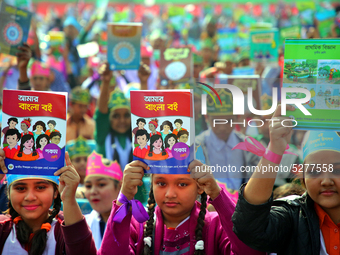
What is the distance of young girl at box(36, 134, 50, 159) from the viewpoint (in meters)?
2.13

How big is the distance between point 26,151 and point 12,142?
0.10m

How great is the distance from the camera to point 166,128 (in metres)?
2.04

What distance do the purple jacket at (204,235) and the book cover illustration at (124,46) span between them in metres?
2.30

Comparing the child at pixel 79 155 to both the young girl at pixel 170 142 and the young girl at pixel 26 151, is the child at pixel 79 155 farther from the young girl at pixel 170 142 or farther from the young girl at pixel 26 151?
the young girl at pixel 170 142

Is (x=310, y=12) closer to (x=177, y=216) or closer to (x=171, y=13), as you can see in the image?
(x=171, y=13)

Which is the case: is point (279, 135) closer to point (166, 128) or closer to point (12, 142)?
point (166, 128)

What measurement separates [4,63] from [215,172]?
15.4 feet

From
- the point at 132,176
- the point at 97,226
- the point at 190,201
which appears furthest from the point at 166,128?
the point at 97,226

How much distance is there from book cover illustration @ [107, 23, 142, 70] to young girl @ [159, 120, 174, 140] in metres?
2.29

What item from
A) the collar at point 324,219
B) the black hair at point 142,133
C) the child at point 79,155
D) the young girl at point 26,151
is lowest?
the collar at point 324,219

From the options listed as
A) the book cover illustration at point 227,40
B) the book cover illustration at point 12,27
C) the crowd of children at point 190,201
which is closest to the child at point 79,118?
the book cover illustration at point 12,27

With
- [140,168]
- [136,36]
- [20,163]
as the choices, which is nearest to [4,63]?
[136,36]

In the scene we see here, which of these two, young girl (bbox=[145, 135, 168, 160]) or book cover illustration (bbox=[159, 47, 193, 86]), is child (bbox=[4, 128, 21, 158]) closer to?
young girl (bbox=[145, 135, 168, 160])

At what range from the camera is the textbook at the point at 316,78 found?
6.21 feet
